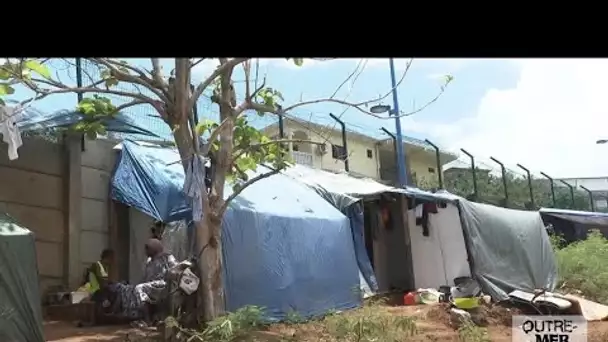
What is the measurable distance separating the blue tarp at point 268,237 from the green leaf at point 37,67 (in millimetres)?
2411

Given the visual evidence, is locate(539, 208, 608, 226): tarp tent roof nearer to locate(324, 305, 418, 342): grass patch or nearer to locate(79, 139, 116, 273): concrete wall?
locate(324, 305, 418, 342): grass patch

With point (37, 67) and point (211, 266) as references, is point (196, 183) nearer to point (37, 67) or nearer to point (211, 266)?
point (211, 266)

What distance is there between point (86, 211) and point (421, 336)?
5122 millimetres

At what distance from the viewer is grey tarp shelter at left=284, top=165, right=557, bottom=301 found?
12922 mm

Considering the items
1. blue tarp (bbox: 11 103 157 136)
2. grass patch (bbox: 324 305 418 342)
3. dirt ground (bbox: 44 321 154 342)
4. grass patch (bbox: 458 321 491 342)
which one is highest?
blue tarp (bbox: 11 103 157 136)

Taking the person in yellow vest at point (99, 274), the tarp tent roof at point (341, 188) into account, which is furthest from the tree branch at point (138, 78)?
the tarp tent roof at point (341, 188)

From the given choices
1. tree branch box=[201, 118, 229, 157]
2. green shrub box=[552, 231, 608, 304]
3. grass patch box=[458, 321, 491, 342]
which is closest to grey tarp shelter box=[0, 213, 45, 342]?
tree branch box=[201, 118, 229, 157]

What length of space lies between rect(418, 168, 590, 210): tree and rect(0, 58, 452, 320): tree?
12766 mm

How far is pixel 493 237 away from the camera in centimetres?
1346

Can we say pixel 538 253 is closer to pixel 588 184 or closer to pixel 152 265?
pixel 152 265

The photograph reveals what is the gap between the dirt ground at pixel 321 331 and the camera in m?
8.26

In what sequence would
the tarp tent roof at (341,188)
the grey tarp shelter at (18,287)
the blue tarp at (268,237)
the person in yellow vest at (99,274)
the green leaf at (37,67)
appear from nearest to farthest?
the grey tarp shelter at (18,287) < the green leaf at (37,67) < the person in yellow vest at (99,274) < the blue tarp at (268,237) < the tarp tent roof at (341,188)

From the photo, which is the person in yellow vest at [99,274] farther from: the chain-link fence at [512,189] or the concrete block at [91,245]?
the chain-link fence at [512,189]
